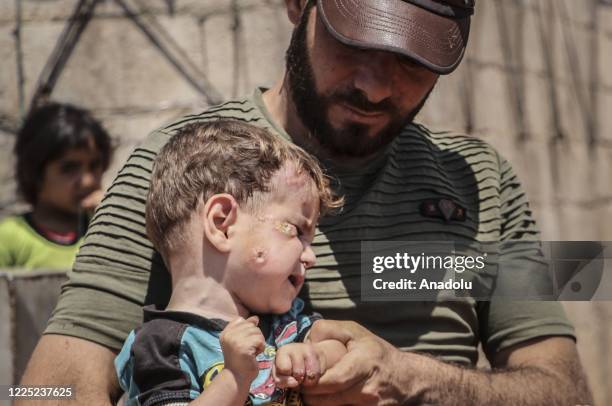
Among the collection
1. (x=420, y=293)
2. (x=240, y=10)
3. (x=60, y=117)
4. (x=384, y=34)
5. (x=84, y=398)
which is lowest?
(x=84, y=398)

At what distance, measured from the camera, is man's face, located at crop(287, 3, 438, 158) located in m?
2.89

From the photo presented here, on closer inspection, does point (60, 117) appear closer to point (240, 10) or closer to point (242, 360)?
point (240, 10)

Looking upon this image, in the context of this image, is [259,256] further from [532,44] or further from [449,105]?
[532,44]

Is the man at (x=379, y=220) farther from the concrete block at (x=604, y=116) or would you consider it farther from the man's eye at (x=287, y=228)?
the concrete block at (x=604, y=116)

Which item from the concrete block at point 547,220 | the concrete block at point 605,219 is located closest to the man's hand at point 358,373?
the concrete block at point 547,220

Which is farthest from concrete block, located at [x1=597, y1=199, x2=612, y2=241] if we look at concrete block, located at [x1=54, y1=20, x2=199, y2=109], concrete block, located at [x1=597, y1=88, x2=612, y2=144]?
concrete block, located at [x1=54, y1=20, x2=199, y2=109]

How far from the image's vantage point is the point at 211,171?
2434 mm

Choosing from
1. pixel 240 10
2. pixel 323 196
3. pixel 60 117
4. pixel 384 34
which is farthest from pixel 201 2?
pixel 323 196

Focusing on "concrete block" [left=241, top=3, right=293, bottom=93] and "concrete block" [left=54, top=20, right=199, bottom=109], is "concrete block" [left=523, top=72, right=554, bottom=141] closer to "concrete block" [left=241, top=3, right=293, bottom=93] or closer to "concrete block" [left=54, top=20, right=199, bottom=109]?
"concrete block" [left=241, top=3, right=293, bottom=93]

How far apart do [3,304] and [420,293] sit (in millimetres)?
1520

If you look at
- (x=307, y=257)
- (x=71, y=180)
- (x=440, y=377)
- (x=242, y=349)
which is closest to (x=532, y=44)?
(x=71, y=180)

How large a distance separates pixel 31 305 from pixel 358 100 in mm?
1433

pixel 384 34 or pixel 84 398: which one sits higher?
pixel 384 34

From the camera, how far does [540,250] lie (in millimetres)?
3055
